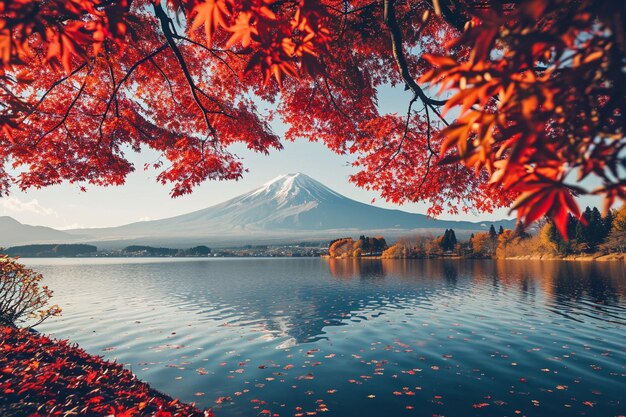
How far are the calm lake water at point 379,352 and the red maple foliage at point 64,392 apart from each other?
3.57 m

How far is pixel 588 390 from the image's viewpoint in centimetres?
1165

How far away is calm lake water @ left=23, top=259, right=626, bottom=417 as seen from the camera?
1091 centimetres

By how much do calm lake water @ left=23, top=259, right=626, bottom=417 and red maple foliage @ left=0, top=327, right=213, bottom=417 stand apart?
3.57 metres

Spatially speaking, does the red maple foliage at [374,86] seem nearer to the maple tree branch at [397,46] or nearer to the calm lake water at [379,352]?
the maple tree branch at [397,46]

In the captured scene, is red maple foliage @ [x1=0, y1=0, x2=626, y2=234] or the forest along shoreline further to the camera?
the forest along shoreline

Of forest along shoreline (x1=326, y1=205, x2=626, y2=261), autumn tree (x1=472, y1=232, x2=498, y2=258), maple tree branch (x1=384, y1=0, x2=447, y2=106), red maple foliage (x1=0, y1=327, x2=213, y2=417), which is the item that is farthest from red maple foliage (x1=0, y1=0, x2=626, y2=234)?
autumn tree (x1=472, y1=232, x2=498, y2=258)

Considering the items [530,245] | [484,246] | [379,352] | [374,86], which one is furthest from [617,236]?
[374,86]

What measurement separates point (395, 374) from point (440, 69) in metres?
13.0

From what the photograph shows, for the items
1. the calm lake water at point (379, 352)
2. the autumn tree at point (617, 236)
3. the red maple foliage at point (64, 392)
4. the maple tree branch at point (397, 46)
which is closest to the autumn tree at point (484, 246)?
the autumn tree at point (617, 236)

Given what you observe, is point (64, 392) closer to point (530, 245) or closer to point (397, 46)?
point (397, 46)

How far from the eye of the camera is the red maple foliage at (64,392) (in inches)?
223

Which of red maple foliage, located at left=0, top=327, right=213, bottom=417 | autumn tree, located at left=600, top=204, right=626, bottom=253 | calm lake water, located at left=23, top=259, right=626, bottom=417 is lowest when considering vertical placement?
calm lake water, located at left=23, top=259, right=626, bottom=417

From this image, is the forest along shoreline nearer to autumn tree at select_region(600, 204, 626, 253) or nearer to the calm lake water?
autumn tree at select_region(600, 204, 626, 253)

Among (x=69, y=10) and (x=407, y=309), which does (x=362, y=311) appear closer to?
(x=407, y=309)
